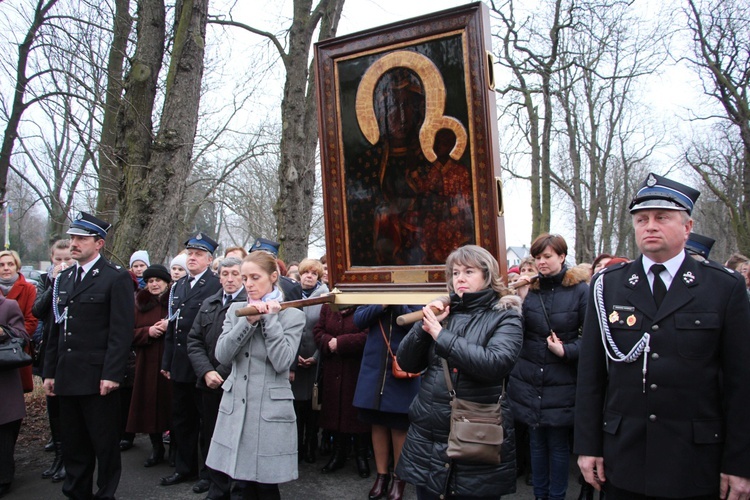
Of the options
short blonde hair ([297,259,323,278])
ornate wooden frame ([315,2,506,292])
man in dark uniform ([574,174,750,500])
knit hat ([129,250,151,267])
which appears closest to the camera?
man in dark uniform ([574,174,750,500])

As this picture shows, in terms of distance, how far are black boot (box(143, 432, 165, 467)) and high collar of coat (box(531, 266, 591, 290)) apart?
4.10 m

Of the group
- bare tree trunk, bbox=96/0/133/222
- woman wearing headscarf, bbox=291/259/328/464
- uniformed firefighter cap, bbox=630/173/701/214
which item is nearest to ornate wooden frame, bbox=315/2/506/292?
uniformed firefighter cap, bbox=630/173/701/214

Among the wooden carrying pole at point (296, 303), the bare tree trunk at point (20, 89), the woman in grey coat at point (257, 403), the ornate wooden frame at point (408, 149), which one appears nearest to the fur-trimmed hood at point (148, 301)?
the woman in grey coat at point (257, 403)

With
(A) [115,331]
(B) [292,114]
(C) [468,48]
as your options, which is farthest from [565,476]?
(B) [292,114]

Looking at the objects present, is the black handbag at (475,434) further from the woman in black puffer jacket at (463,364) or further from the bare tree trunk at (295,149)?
the bare tree trunk at (295,149)

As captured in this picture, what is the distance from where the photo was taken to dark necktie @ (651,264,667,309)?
8.84 feet

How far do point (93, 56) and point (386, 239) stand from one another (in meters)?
8.30

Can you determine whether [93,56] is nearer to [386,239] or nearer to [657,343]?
[386,239]

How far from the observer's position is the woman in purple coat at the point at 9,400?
5.20 meters

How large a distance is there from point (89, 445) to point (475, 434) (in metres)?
3.34

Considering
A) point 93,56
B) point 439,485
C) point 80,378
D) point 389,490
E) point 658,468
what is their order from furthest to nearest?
point 93,56 < point 389,490 < point 80,378 < point 439,485 < point 658,468

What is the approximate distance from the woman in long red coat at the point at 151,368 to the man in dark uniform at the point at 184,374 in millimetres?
417

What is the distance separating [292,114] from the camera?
33.7 ft

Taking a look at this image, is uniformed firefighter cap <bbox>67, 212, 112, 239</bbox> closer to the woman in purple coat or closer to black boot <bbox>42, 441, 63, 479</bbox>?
the woman in purple coat
